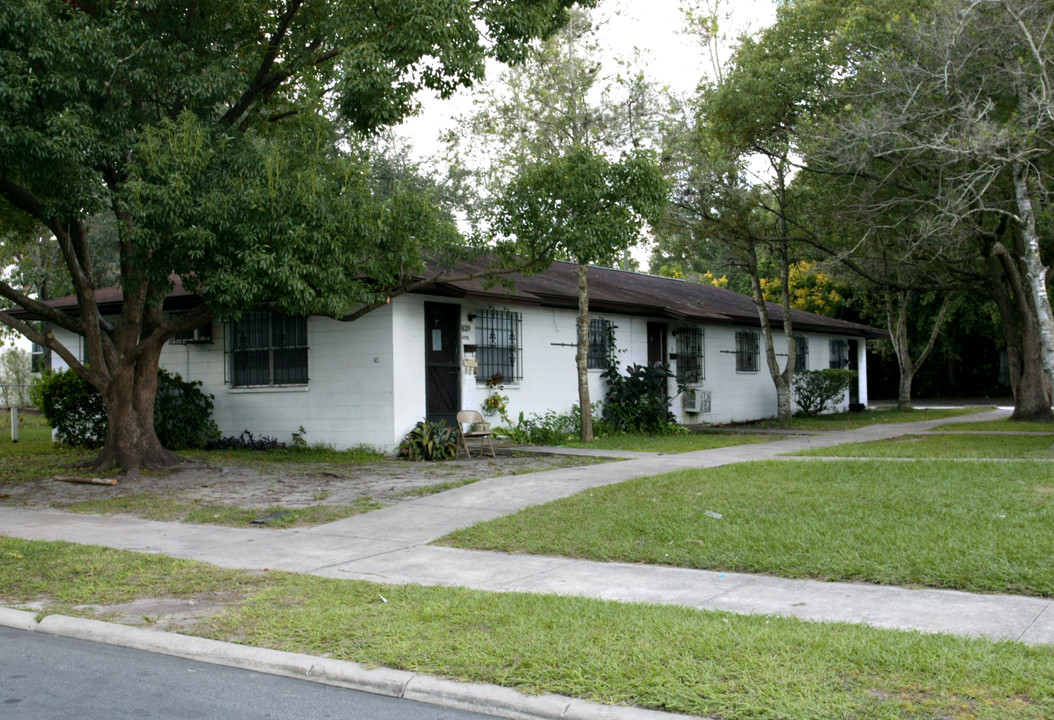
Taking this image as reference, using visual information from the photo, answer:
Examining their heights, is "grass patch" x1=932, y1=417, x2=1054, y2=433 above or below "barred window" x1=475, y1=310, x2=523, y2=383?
below

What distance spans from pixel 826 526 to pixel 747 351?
57.9 feet

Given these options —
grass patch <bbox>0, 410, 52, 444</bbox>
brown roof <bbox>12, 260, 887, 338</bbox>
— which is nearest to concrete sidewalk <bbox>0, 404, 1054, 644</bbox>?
brown roof <bbox>12, 260, 887, 338</bbox>

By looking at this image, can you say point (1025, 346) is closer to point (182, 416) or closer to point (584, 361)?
point (584, 361)

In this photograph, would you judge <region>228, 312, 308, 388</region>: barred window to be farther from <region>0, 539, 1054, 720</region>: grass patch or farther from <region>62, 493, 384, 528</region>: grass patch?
<region>0, 539, 1054, 720</region>: grass patch

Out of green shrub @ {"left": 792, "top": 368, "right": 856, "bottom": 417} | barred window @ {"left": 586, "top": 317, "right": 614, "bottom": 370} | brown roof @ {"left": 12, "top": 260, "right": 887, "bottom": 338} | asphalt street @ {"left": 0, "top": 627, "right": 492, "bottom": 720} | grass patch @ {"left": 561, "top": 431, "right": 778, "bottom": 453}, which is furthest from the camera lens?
green shrub @ {"left": 792, "top": 368, "right": 856, "bottom": 417}

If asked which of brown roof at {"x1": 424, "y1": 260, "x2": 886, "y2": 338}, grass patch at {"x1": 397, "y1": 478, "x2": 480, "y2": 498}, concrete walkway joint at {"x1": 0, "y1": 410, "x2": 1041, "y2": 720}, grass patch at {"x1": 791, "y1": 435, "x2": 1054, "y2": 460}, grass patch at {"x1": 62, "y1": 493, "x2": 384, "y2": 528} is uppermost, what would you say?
brown roof at {"x1": 424, "y1": 260, "x2": 886, "y2": 338}

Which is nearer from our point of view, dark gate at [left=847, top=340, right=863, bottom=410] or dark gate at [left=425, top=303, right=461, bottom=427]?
dark gate at [left=425, top=303, right=461, bottom=427]

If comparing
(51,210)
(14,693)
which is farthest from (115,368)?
(14,693)

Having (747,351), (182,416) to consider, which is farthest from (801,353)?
(182,416)

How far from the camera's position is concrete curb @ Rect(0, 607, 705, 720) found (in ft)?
15.3

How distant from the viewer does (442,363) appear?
17.3 m

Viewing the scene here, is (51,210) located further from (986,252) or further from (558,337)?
(986,252)

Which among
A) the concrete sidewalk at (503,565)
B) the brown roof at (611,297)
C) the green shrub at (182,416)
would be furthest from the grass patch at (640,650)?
the green shrub at (182,416)

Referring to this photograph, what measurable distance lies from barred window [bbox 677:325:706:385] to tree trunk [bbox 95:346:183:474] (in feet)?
40.5
